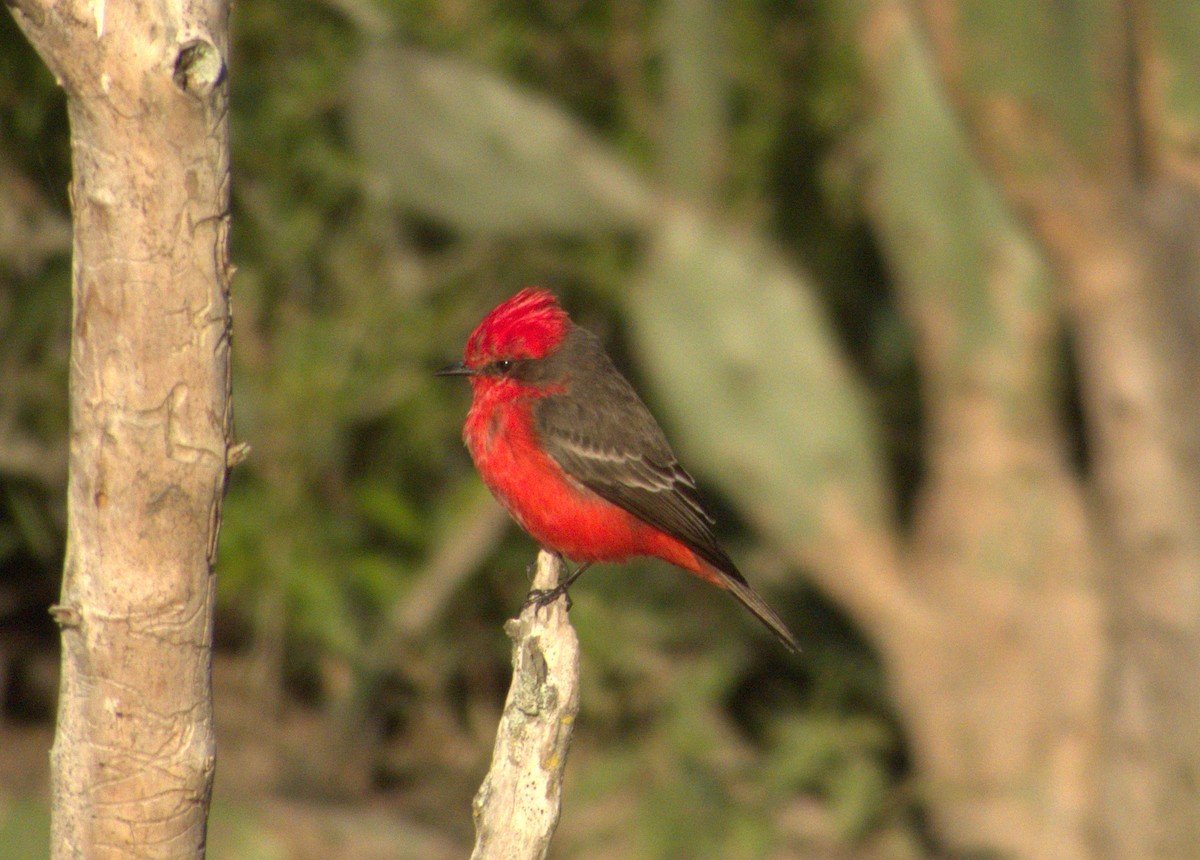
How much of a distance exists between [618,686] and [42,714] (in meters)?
2.40

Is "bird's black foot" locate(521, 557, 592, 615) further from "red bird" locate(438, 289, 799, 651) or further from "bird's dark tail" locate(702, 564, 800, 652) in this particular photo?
"bird's dark tail" locate(702, 564, 800, 652)

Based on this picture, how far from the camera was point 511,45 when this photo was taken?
7043 millimetres

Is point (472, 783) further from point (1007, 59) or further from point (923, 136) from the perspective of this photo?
point (1007, 59)

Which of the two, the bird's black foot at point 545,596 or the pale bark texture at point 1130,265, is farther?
the pale bark texture at point 1130,265

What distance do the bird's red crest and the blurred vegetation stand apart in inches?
71.0

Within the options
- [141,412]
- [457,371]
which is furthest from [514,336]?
[141,412]

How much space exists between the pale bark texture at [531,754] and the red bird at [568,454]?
1182 millimetres

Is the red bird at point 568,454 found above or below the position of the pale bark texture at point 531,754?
above

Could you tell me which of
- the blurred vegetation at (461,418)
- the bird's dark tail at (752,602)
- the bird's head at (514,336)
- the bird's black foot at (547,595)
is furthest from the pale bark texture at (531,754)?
the blurred vegetation at (461,418)

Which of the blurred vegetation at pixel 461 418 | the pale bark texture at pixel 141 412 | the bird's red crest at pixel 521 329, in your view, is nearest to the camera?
the pale bark texture at pixel 141 412

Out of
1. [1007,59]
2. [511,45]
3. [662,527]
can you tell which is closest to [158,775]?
[662,527]

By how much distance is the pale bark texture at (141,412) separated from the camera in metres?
2.23

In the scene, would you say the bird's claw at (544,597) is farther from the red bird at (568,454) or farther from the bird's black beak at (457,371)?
the bird's black beak at (457,371)

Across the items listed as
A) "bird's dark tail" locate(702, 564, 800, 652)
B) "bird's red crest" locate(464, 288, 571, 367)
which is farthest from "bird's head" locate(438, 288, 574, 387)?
"bird's dark tail" locate(702, 564, 800, 652)
